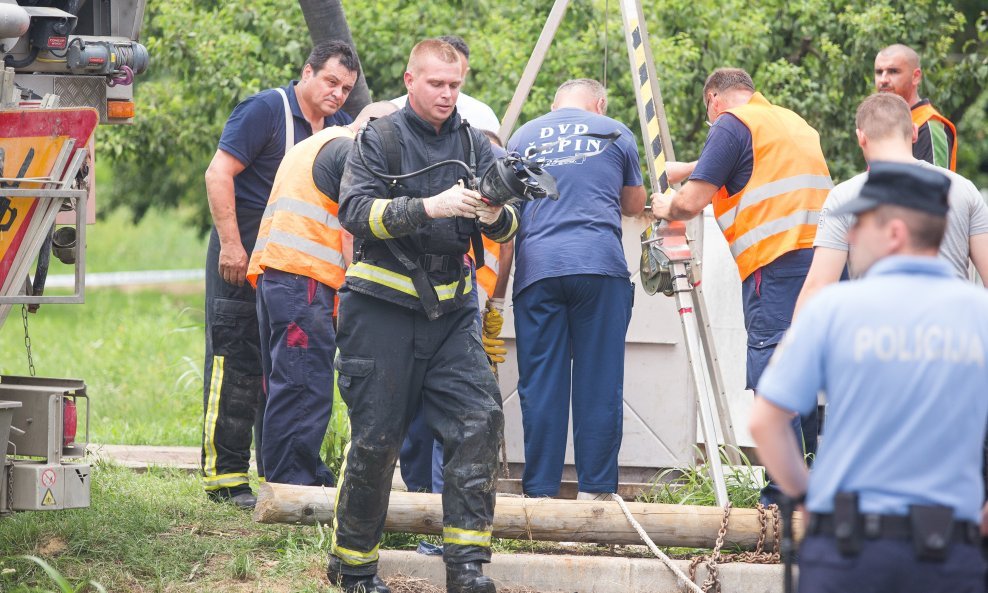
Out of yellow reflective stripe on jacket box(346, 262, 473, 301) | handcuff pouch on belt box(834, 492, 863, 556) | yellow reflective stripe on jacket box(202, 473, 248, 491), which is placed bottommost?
yellow reflective stripe on jacket box(202, 473, 248, 491)

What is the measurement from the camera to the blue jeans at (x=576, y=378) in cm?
→ 595

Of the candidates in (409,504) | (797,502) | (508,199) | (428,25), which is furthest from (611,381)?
(428,25)

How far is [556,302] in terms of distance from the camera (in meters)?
6.00

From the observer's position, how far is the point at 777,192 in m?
5.82

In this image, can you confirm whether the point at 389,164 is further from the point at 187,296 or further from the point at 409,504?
the point at 187,296

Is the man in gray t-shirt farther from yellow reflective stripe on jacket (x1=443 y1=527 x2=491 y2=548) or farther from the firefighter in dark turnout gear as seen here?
yellow reflective stripe on jacket (x1=443 y1=527 x2=491 y2=548)

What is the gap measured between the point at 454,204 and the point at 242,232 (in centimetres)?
221

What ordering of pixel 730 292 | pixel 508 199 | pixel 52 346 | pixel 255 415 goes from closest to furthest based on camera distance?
pixel 508 199, pixel 255 415, pixel 730 292, pixel 52 346

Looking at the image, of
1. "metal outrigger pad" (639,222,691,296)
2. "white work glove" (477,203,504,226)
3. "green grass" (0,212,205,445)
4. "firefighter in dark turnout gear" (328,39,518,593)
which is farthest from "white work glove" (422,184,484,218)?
"green grass" (0,212,205,445)

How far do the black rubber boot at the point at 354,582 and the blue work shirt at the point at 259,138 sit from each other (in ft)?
7.13

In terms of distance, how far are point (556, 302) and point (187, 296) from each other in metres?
16.0

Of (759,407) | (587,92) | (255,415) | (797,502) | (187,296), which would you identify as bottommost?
(187,296)

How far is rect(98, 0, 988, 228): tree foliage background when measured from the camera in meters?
9.28

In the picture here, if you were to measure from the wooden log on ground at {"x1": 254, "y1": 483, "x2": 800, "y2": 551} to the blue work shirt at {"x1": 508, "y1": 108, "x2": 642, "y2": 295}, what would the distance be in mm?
1182
